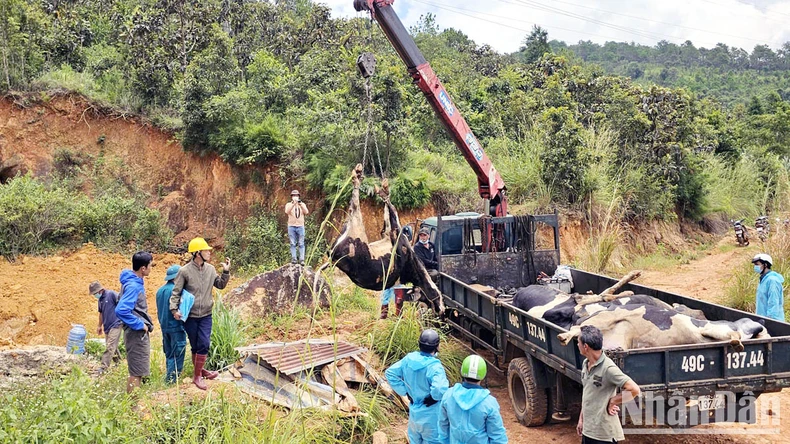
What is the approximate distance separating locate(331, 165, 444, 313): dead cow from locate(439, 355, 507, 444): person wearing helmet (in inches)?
95.7

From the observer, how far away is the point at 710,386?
16.1 feet

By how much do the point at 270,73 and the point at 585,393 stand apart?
14543 millimetres

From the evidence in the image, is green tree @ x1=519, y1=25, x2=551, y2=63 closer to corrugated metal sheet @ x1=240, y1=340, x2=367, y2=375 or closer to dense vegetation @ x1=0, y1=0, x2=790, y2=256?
dense vegetation @ x1=0, y1=0, x2=790, y2=256

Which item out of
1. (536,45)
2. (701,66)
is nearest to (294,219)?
(536,45)

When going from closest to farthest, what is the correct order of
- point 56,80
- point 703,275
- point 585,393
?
point 585,393, point 703,275, point 56,80

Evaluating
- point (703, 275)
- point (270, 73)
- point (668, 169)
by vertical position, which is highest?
point (270, 73)

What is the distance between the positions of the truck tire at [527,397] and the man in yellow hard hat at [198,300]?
3.09 metres

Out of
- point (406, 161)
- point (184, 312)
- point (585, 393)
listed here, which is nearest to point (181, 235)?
point (406, 161)

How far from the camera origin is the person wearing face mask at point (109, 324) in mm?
7129

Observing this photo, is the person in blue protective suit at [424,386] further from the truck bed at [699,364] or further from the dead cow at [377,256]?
the dead cow at [377,256]

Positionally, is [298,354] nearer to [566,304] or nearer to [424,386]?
[424,386]

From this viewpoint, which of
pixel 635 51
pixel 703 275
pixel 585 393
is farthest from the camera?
pixel 635 51

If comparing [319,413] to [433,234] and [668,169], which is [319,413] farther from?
[668,169]

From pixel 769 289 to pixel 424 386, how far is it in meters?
4.60
